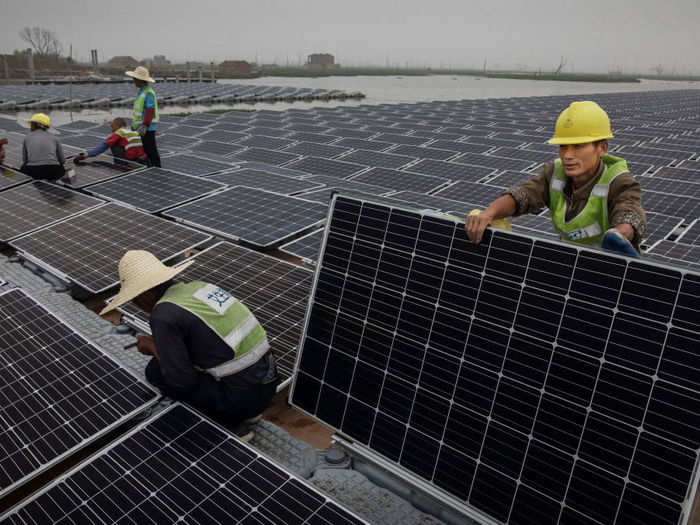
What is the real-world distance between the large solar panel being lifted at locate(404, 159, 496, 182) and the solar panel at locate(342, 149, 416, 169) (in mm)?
636

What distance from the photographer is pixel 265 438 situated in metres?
4.61

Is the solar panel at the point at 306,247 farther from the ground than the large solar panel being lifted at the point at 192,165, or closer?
closer

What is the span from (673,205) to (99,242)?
480 inches

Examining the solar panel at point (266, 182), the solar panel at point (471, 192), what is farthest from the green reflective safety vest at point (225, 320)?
the solar panel at point (471, 192)

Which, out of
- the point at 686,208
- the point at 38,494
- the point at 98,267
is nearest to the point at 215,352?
the point at 38,494

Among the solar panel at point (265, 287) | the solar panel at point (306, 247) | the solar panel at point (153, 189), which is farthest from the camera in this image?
the solar panel at point (153, 189)

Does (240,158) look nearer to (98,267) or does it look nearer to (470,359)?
(98,267)

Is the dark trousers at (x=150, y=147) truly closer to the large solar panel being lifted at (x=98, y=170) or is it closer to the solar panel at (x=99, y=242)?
the large solar panel being lifted at (x=98, y=170)

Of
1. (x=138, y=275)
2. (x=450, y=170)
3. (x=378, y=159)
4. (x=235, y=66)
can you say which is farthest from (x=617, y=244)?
(x=235, y=66)

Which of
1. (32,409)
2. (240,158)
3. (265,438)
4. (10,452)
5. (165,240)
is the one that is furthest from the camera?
(240,158)

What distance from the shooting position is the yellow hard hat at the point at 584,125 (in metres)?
3.49

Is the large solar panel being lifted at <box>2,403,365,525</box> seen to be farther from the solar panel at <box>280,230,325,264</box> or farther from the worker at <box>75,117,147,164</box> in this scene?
the worker at <box>75,117,147,164</box>

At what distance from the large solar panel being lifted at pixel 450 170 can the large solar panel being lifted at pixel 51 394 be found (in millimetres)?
12164

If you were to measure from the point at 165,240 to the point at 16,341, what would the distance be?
10.00ft
